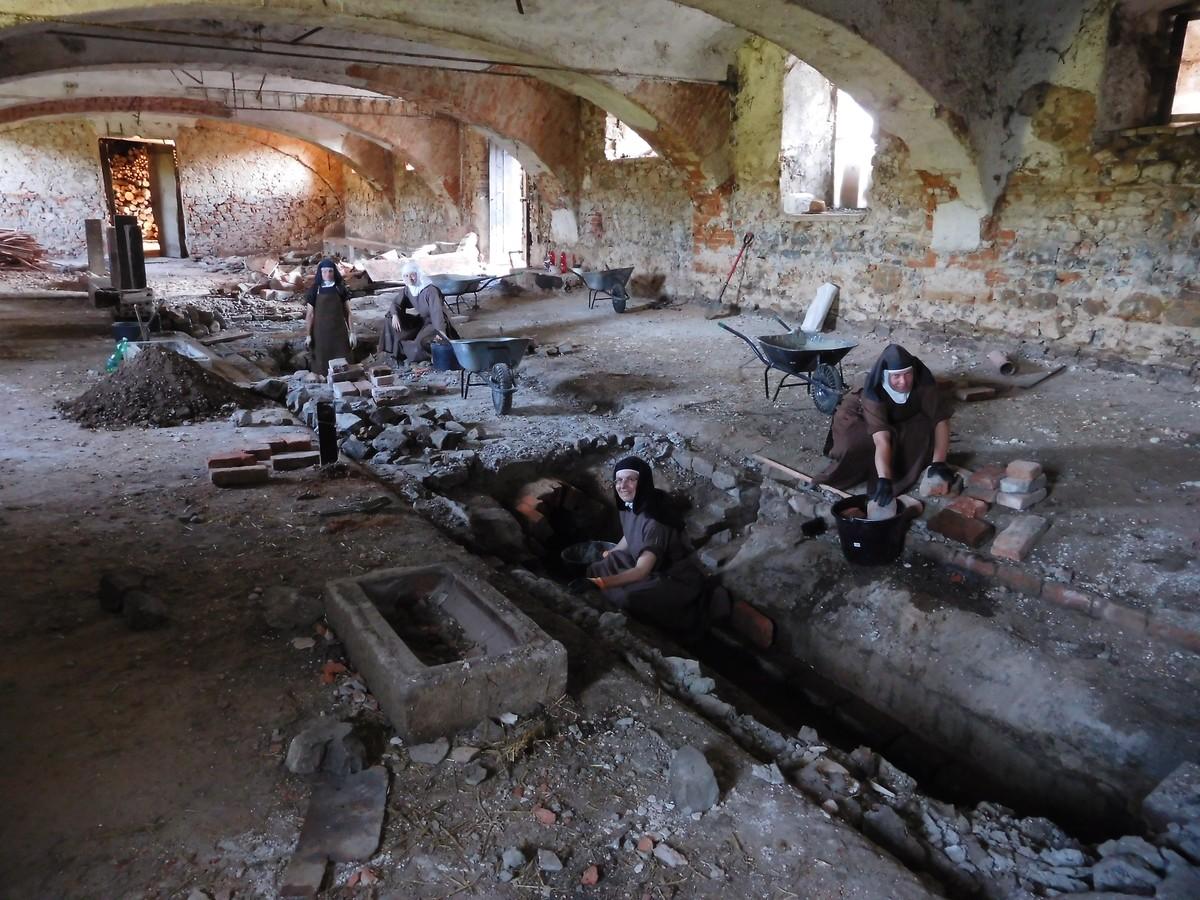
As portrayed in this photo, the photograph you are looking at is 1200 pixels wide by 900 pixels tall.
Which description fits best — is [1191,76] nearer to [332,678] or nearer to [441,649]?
[441,649]

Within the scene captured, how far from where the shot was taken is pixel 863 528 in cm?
443

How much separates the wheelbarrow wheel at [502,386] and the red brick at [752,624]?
2746 mm

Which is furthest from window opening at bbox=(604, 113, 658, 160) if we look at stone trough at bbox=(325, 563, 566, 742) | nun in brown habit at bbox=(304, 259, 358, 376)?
stone trough at bbox=(325, 563, 566, 742)

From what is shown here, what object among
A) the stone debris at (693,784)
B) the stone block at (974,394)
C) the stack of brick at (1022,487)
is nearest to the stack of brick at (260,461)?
the stone debris at (693,784)

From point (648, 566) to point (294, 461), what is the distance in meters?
2.35

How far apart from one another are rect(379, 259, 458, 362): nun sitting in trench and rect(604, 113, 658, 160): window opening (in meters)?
5.19

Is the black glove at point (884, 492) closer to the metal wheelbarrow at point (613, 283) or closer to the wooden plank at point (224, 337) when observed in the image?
the metal wheelbarrow at point (613, 283)

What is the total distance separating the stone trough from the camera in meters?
2.76

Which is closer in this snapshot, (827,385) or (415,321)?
(827,385)

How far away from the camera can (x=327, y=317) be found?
8.22 meters

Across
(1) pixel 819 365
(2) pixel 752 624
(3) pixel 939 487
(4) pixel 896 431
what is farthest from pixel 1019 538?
(1) pixel 819 365

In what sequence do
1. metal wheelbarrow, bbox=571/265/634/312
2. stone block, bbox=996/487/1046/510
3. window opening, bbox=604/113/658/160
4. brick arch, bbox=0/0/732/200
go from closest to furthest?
stone block, bbox=996/487/1046/510 < brick arch, bbox=0/0/732/200 < metal wheelbarrow, bbox=571/265/634/312 < window opening, bbox=604/113/658/160

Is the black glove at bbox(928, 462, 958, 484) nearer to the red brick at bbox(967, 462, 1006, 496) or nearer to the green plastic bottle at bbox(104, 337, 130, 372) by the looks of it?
the red brick at bbox(967, 462, 1006, 496)

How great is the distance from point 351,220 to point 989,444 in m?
20.2
